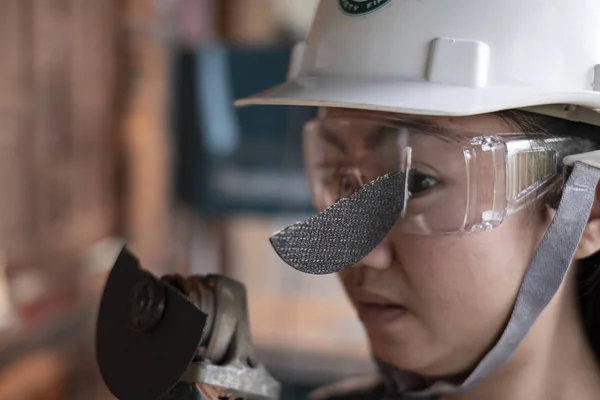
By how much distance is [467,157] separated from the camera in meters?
0.90

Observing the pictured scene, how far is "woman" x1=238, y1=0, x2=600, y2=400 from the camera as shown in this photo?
899mm

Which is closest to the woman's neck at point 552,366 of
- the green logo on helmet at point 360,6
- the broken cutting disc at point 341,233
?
the broken cutting disc at point 341,233

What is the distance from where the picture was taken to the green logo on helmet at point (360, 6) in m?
0.96

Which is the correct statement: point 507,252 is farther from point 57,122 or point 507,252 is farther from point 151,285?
point 57,122

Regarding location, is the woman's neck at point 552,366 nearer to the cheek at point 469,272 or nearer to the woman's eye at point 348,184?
the cheek at point 469,272

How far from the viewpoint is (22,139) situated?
5.39ft

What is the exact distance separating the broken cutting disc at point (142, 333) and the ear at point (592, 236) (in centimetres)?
59

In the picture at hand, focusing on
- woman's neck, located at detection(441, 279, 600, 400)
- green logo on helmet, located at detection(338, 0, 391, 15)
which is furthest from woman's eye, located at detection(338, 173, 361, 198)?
woman's neck, located at detection(441, 279, 600, 400)

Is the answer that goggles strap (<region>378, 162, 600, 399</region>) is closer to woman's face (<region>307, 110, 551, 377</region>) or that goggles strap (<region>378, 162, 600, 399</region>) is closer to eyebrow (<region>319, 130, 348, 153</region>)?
woman's face (<region>307, 110, 551, 377</region>)

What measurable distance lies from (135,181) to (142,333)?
1.90m

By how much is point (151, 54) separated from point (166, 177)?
0.52m

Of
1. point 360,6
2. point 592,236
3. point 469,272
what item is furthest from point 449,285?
point 360,6

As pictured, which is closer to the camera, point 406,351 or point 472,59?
point 472,59

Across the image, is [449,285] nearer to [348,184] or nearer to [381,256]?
[381,256]
